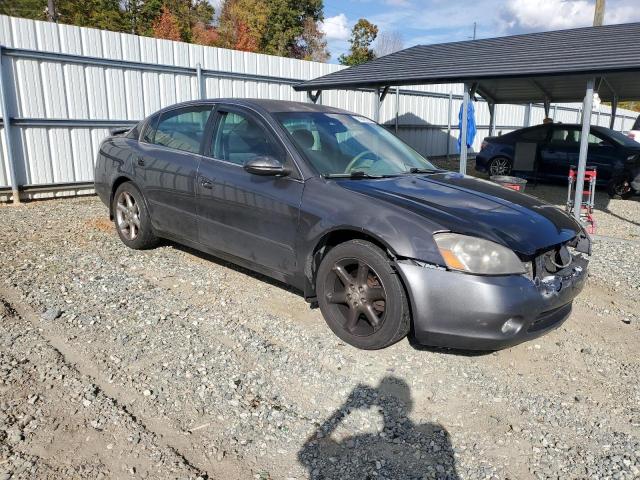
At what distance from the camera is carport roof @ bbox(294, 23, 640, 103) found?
7707 mm

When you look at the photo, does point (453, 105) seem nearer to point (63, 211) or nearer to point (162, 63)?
point (162, 63)

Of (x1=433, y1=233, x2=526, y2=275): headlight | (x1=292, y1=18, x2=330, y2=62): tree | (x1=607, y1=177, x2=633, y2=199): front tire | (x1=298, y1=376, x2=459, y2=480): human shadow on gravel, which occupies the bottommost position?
(x1=298, y1=376, x2=459, y2=480): human shadow on gravel

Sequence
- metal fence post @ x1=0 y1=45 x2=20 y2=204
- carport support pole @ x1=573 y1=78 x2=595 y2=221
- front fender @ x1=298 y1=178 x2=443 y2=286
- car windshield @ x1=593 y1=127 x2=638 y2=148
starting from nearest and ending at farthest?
front fender @ x1=298 y1=178 x2=443 y2=286, carport support pole @ x1=573 y1=78 x2=595 y2=221, metal fence post @ x1=0 y1=45 x2=20 y2=204, car windshield @ x1=593 y1=127 x2=638 y2=148

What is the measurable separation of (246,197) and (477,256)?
186 cm

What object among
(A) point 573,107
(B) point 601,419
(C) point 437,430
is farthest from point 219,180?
(A) point 573,107

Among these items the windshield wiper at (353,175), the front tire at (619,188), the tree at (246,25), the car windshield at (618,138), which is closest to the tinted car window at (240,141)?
the windshield wiper at (353,175)

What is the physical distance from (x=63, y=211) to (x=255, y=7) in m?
34.9

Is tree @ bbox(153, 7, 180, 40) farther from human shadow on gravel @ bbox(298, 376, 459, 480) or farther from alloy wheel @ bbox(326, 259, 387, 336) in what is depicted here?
human shadow on gravel @ bbox(298, 376, 459, 480)

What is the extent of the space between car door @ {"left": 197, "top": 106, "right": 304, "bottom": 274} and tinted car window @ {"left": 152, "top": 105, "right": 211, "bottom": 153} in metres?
0.20

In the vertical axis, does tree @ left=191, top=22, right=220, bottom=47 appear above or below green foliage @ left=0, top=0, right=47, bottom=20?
below

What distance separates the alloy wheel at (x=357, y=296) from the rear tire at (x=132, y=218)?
8.17 feet

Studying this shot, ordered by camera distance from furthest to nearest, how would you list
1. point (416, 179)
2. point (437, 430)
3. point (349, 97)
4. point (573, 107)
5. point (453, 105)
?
point (573, 107), point (453, 105), point (349, 97), point (416, 179), point (437, 430)

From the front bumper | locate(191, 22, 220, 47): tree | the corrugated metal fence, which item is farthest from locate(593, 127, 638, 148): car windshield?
locate(191, 22, 220, 47): tree

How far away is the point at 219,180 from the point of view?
13.9 feet
